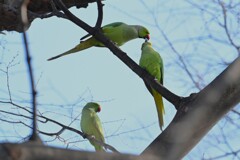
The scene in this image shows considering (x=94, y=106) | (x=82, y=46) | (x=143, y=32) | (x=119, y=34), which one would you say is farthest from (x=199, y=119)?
(x=143, y=32)

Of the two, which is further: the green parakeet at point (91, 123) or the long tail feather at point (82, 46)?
the green parakeet at point (91, 123)

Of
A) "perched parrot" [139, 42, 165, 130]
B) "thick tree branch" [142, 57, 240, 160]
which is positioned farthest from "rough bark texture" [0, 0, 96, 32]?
"thick tree branch" [142, 57, 240, 160]

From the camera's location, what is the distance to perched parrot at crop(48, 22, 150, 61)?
410cm

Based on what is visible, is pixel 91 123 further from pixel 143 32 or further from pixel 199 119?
pixel 199 119

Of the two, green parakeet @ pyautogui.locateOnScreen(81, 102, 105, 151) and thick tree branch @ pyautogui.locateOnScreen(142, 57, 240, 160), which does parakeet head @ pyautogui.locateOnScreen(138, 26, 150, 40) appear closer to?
green parakeet @ pyautogui.locateOnScreen(81, 102, 105, 151)

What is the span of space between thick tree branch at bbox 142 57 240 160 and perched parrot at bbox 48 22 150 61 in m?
2.63

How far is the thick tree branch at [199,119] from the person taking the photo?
1.22m

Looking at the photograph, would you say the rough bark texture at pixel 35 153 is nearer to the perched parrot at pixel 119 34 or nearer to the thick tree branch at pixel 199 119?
the thick tree branch at pixel 199 119

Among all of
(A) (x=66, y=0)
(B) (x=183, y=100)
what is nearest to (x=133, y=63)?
(B) (x=183, y=100)

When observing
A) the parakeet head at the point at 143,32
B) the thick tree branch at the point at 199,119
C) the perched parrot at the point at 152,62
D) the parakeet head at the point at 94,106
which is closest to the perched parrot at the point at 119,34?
the parakeet head at the point at 143,32

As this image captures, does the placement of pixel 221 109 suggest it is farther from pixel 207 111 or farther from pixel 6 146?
pixel 6 146

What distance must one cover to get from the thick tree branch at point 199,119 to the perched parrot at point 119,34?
263 cm

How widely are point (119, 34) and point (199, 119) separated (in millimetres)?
3281

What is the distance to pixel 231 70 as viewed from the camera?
139 centimetres
